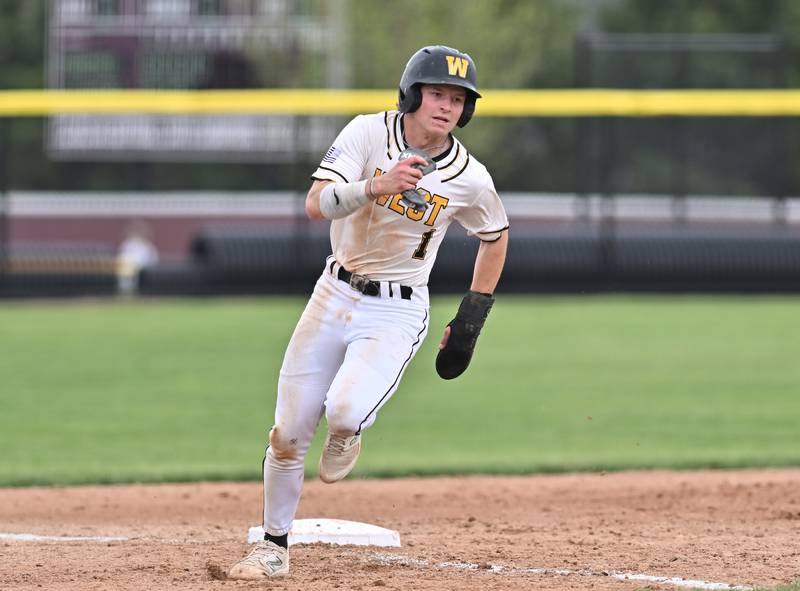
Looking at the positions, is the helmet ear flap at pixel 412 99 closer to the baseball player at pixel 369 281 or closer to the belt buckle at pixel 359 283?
the baseball player at pixel 369 281

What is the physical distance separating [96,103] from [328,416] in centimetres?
1837

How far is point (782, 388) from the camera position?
13445 millimetres

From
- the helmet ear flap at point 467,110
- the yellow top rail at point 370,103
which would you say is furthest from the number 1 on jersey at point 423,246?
the yellow top rail at point 370,103

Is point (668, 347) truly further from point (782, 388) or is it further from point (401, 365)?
point (401, 365)

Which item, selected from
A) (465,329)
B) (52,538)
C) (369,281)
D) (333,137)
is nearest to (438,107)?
→ (369,281)

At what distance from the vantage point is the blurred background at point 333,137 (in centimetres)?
2325

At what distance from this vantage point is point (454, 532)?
6.99 metres

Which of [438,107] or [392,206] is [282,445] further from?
[438,107]

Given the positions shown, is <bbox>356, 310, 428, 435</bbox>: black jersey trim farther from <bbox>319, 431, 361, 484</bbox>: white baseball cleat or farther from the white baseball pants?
<bbox>319, 431, 361, 484</bbox>: white baseball cleat

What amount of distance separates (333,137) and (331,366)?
65.9ft

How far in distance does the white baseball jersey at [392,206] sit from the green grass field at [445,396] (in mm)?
4007

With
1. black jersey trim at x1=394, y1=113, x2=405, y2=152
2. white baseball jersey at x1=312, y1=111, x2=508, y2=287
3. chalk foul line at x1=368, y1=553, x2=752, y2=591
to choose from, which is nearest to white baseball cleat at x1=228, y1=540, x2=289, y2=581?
chalk foul line at x1=368, y1=553, x2=752, y2=591

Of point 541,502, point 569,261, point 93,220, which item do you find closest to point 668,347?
→ point 569,261

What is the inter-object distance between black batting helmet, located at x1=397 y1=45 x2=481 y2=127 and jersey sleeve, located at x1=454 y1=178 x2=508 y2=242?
0.43 metres
